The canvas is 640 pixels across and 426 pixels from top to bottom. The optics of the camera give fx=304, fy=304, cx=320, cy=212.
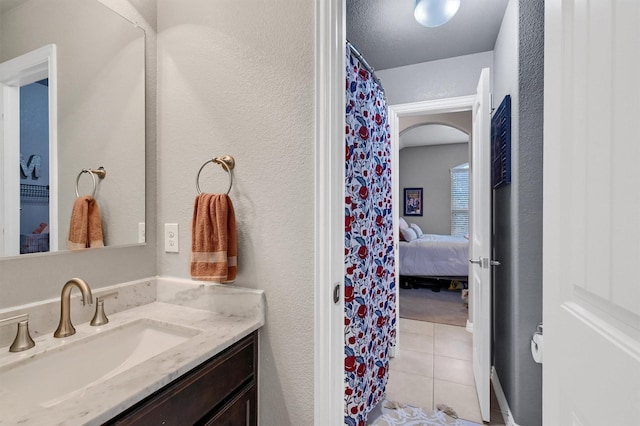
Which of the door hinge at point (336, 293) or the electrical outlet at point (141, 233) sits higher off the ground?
the electrical outlet at point (141, 233)

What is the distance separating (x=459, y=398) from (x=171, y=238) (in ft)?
6.78

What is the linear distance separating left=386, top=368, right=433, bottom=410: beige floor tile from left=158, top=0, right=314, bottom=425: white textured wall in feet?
4.21

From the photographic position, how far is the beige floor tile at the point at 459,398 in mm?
1872

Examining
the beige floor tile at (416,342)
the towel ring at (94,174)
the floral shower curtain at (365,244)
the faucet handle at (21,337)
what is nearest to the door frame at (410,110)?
the beige floor tile at (416,342)

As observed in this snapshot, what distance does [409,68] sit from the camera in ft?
8.80

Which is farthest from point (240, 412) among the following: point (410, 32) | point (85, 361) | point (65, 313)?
point (410, 32)

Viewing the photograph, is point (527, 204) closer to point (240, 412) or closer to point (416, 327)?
point (240, 412)

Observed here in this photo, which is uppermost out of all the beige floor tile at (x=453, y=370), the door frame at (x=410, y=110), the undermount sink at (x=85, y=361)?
the door frame at (x=410, y=110)

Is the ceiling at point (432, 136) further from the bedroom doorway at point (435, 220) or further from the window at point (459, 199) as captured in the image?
the window at point (459, 199)

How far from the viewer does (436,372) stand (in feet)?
7.73

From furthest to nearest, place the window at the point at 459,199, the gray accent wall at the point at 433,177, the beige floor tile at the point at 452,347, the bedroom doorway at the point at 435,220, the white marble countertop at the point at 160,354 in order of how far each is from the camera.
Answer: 1. the gray accent wall at the point at 433,177
2. the window at the point at 459,199
3. the bedroom doorway at the point at 435,220
4. the beige floor tile at the point at 452,347
5. the white marble countertop at the point at 160,354

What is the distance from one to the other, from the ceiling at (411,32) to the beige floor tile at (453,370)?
2.53 meters

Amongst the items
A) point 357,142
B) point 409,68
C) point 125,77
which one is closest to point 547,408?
point 357,142

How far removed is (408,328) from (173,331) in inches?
108
